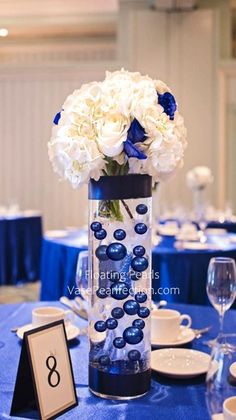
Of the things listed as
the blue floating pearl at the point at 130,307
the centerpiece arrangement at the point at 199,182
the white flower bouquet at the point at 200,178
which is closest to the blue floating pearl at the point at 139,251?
the blue floating pearl at the point at 130,307

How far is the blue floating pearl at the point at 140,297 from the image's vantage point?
110 centimetres

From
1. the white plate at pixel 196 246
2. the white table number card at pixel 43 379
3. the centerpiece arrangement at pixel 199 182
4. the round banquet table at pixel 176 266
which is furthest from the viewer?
the centerpiece arrangement at pixel 199 182

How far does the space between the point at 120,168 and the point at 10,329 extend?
0.66 metres

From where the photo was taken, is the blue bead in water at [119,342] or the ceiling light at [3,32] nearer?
the blue bead in water at [119,342]

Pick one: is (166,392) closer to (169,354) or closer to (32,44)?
(169,354)

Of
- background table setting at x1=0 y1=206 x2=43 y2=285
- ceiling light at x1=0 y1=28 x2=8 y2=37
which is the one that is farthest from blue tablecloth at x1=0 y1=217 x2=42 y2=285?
ceiling light at x1=0 y1=28 x2=8 y2=37

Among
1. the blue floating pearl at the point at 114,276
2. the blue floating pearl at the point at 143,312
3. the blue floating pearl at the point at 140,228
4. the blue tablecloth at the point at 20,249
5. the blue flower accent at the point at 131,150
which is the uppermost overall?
the blue flower accent at the point at 131,150

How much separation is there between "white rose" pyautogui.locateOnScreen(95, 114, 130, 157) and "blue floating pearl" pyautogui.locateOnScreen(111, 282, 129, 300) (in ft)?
0.88

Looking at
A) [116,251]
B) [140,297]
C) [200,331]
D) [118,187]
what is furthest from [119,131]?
[200,331]

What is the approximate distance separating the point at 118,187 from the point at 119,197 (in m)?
0.02

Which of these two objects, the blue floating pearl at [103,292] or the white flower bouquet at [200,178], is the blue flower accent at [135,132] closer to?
the blue floating pearl at [103,292]

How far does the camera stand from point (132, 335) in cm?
108

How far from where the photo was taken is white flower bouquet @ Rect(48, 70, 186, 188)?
1.07 meters

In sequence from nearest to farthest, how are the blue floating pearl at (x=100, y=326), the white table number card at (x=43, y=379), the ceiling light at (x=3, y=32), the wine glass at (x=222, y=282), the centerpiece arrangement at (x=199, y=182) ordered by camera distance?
the white table number card at (x=43, y=379), the blue floating pearl at (x=100, y=326), the wine glass at (x=222, y=282), the centerpiece arrangement at (x=199, y=182), the ceiling light at (x=3, y=32)
